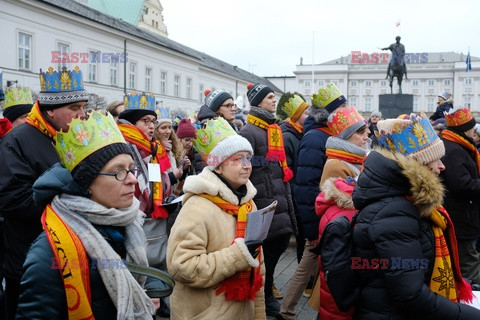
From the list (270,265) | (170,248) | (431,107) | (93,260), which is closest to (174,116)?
(270,265)

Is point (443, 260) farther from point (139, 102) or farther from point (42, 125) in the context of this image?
point (139, 102)

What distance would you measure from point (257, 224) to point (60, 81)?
1815 millimetres

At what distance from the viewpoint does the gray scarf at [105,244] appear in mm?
2041

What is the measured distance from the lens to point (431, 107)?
232 feet

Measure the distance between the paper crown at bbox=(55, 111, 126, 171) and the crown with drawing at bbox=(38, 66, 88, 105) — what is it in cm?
130

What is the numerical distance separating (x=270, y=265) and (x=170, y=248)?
6.84 ft

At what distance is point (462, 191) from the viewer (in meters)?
4.99

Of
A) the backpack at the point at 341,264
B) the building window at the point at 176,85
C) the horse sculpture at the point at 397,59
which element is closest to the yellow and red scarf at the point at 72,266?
the backpack at the point at 341,264

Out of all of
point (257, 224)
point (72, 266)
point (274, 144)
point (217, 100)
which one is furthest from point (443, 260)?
point (217, 100)

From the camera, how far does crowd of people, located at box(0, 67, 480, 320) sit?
206 centimetres

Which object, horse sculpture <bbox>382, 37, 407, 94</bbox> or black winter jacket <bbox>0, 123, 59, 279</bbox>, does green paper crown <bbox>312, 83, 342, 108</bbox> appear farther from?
horse sculpture <bbox>382, 37, 407, 94</bbox>

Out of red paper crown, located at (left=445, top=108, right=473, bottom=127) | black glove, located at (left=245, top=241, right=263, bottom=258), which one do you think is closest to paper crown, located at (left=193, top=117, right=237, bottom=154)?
black glove, located at (left=245, top=241, right=263, bottom=258)

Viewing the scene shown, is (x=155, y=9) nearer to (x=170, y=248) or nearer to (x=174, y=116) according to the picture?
(x=174, y=116)

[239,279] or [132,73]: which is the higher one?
[132,73]
